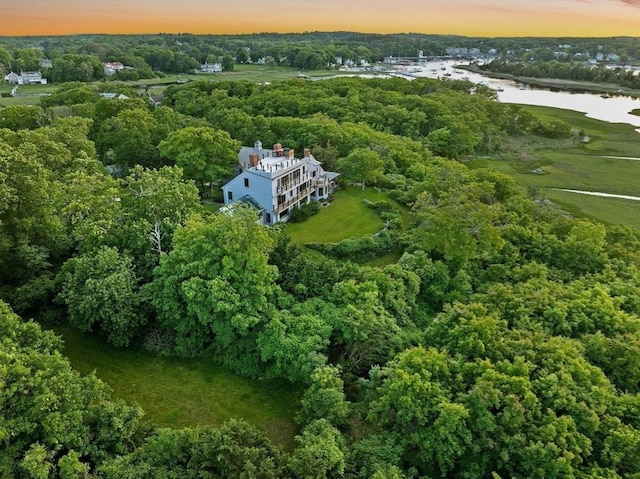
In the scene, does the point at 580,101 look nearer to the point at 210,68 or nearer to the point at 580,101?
the point at 580,101

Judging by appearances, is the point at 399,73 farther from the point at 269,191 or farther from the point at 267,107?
the point at 269,191

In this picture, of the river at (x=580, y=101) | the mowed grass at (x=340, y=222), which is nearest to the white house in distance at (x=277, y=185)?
the mowed grass at (x=340, y=222)

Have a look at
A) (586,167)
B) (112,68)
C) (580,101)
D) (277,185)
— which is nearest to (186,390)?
(277,185)

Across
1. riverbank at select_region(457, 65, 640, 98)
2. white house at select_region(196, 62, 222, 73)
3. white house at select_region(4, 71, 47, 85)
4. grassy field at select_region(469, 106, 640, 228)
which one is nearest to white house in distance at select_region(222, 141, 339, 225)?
grassy field at select_region(469, 106, 640, 228)

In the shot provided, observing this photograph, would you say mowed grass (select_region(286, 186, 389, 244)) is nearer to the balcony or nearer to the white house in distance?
the balcony

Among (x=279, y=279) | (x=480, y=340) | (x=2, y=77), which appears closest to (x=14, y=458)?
(x=279, y=279)
